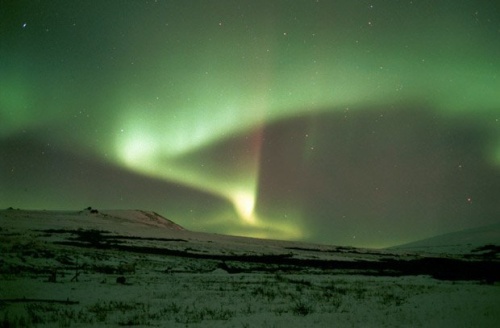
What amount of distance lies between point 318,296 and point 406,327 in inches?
323

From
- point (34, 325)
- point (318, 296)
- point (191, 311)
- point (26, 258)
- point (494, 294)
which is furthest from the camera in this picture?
point (26, 258)

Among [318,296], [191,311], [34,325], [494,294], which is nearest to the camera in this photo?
[34,325]

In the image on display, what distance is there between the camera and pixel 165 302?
18562 millimetres

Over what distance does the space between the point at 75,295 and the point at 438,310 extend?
1695 centimetres

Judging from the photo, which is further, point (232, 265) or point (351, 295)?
point (232, 265)

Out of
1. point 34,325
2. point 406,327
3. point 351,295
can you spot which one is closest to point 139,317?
point 34,325

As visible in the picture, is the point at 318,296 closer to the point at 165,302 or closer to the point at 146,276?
the point at 165,302

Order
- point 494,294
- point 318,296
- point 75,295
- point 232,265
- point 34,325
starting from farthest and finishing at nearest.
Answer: point 232,265 → point 494,294 → point 318,296 → point 75,295 → point 34,325

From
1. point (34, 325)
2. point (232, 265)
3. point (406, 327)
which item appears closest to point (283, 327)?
point (406, 327)

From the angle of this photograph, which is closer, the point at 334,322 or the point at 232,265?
the point at 334,322

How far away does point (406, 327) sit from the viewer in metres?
14.2

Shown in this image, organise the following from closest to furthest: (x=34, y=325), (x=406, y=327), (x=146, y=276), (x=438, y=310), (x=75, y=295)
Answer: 1. (x=34, y=325)
2. (x=406, y=327)
3. (x=438, y=310)
4. (x=75, y=295)
5. (x=146, y=276)

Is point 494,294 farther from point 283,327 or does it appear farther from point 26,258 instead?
point 26,258

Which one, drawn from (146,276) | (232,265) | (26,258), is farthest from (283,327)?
(232,265)
